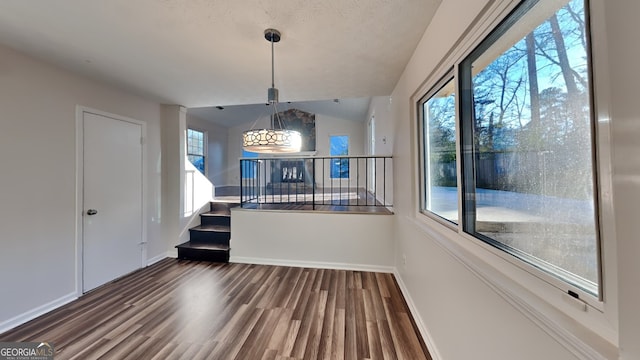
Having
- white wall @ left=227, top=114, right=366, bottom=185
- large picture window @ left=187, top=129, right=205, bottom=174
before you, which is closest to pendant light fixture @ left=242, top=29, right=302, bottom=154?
large picture window @ left=187, top=129, right=205, bottom=174

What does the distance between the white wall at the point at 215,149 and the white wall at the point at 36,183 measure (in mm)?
4101

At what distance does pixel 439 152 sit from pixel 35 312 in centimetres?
395

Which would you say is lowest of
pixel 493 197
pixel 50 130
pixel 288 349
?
pixel 288 349

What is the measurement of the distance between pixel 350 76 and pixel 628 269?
8.82 ft

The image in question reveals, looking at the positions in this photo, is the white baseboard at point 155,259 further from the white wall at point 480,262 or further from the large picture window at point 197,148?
the white wall at point 480,262

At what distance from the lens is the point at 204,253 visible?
3.65 metres

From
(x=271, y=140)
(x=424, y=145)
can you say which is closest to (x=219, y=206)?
(x=271, y=140)

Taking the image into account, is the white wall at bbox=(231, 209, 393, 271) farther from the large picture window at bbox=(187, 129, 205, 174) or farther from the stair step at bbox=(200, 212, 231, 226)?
the large picture window at bbox=(187, 129, 205, 174)

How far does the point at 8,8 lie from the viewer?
5.26 feet

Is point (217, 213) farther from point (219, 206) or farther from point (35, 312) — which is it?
point (35, 312)

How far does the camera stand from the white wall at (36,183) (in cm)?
205

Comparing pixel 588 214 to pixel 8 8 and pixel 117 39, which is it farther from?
pixel 8 8

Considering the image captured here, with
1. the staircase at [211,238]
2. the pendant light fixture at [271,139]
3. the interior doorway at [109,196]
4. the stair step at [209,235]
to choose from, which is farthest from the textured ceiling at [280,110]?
the pendant light fixture at [271,139]

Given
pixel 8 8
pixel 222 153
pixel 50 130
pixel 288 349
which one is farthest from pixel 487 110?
pixel 222 153
